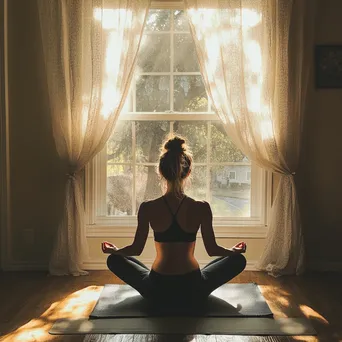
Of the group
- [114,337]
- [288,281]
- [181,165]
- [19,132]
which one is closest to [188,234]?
[181,165]

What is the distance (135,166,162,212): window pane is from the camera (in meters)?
5.14

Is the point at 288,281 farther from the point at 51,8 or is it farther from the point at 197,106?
the point at 51,8

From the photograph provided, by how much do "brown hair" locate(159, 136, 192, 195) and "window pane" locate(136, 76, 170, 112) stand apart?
4.62 feet

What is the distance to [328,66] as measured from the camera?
4.93 meters

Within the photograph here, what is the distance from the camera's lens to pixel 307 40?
16.0 ft

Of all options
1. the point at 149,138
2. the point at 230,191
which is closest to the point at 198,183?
the point at 230,191

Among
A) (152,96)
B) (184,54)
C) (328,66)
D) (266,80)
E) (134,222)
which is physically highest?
(184,54)

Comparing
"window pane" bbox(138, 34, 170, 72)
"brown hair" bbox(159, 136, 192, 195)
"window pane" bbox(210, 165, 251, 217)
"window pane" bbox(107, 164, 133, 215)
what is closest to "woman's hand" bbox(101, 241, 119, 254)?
"brown hair" bbox(159, 136, 192, 195)

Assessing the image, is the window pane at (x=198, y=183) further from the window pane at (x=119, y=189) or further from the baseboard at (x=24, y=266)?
the baseboard at (x=24, y=266)

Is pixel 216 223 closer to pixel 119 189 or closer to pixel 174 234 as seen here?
pixel 119 189

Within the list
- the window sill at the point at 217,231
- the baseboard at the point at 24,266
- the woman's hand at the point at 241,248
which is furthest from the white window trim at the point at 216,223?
the woman's hand at the point at 241,248

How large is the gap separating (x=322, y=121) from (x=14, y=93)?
104 inches

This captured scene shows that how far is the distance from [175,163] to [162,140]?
1470 mm

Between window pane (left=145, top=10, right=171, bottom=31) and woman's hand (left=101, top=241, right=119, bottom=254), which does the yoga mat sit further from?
window pane (left=145, top=10, right=171, bottom=31)
